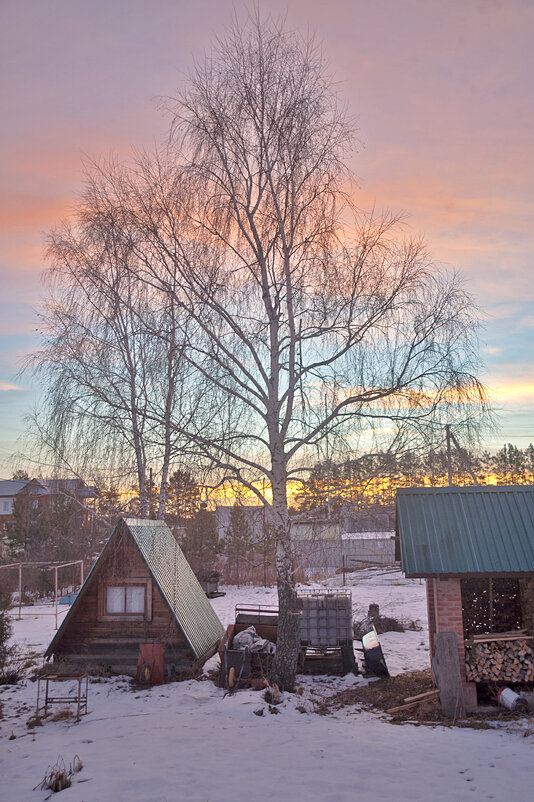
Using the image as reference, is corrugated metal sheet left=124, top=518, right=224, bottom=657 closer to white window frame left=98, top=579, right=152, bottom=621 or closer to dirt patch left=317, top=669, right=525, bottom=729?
white window frame left=98, top=579, right=152, bottom=621

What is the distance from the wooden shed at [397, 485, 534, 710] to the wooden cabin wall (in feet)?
19.3

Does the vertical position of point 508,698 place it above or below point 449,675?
below

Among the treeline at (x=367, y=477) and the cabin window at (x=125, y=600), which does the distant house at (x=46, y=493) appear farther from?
the treeline at (x=367, y=477)

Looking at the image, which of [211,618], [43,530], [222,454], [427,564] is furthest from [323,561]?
[43,530]

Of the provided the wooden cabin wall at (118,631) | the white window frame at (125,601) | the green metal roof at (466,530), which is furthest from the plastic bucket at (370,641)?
the white window frame at (125,601)

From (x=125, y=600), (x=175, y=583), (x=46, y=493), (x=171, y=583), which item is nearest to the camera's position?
(x=125, y=600)

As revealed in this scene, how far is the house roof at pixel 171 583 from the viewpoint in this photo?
517 inches

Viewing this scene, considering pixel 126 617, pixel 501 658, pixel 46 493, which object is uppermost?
pixel 46 493

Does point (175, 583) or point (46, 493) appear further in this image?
point (46, 493)

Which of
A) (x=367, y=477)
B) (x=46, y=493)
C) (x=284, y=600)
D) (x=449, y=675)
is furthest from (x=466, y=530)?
(x=46, y=493)

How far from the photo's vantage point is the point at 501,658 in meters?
10.6

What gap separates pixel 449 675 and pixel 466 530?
2.61 meters

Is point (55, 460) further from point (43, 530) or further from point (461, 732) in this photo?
point (43, 530)

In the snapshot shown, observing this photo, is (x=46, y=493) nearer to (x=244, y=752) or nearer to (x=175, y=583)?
(x=175, y=583)
